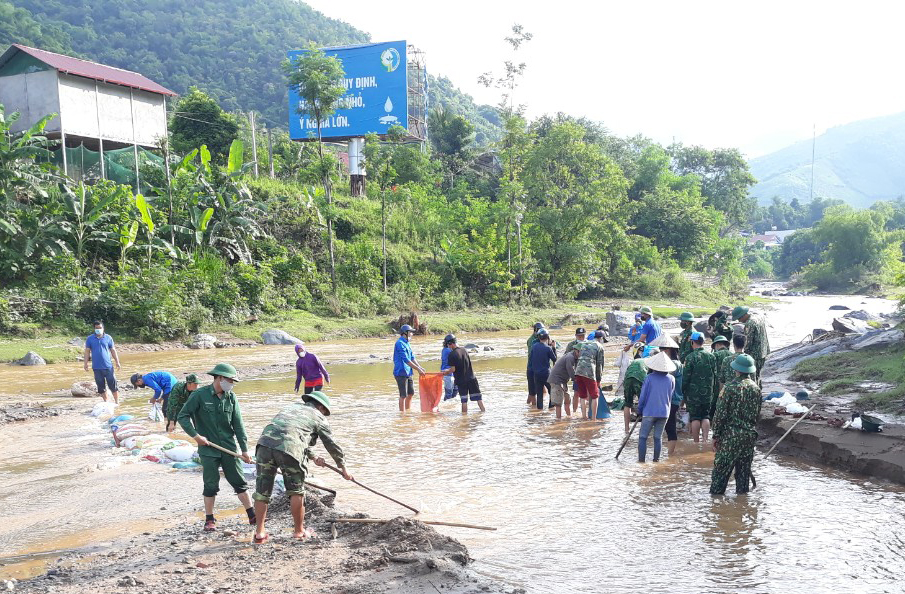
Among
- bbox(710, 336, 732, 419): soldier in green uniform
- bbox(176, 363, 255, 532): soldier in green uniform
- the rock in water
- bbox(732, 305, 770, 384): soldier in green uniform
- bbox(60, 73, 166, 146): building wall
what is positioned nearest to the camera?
bbox(176, 363, 255, 532): soldier in green uniform

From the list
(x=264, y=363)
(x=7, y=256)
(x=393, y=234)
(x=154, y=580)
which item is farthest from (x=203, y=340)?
(x=154, y=580)

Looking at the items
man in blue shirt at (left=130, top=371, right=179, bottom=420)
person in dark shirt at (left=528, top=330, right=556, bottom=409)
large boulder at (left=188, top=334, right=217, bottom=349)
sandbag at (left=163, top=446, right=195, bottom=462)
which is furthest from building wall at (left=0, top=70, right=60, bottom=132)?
person in dark shirt at (left=528, top=330, right=556, bottom=409)

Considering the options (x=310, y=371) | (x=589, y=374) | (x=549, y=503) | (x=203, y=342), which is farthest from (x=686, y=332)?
(x=203, y=342)

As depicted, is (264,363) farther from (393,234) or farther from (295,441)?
(393,234)

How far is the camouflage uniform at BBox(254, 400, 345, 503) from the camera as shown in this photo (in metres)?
6.17

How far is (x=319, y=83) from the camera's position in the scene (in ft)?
118

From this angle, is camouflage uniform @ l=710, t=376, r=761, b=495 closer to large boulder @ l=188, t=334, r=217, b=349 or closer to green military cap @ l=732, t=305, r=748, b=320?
green military cap @ l=732, t=305, r=748, b=320

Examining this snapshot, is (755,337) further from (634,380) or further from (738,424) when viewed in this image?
(738,424)

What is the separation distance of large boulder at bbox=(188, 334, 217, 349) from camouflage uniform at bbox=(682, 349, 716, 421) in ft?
61.2

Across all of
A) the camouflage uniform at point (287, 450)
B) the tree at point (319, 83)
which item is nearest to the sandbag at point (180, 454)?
the camouflage uniform at point (287, 450)

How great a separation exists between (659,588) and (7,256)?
26.4 m

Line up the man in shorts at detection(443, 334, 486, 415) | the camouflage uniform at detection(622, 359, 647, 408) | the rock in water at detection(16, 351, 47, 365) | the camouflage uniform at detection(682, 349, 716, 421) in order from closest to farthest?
1. the camouflage uniform at detection(682, 349, 716, 421)
2. the camouflage uniform at detection(622, 359, 647, 408)
3. the man in shorts at detection(443, 334, 486, 415)
4. the rock in water at detection(16, 351, 47, 365)

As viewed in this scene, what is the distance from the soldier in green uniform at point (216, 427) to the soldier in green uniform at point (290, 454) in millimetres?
511

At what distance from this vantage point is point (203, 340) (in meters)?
24.7
